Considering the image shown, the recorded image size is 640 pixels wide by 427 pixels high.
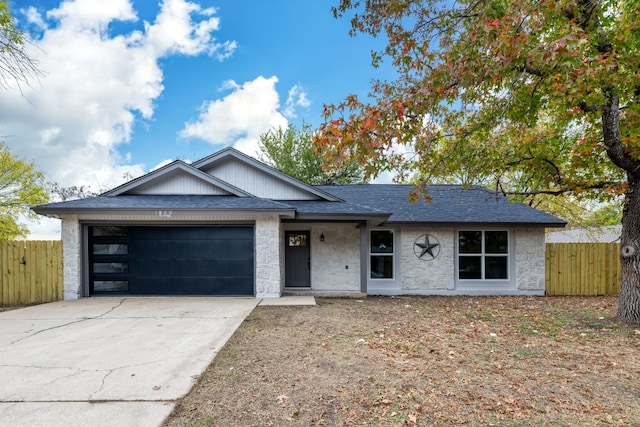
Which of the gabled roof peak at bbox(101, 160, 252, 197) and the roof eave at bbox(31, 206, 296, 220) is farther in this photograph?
the gabled roof peak at bbox(101, 160, 252, 197)

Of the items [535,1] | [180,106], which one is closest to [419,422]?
[535,1]

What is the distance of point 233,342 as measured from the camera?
18.4 feet

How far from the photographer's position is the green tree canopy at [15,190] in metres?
13.9

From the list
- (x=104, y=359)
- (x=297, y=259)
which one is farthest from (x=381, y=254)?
(x=104, y=359)

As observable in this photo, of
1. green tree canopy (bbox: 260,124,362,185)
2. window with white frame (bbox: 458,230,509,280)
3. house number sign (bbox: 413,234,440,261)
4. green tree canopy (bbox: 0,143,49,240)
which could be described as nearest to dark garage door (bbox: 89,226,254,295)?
house number sign (bbox: 413,234,440,261)

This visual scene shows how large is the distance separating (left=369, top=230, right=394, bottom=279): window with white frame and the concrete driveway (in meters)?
5.08

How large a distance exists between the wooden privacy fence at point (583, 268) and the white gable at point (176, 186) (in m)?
11.6

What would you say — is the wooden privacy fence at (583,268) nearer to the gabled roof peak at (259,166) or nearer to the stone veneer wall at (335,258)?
the stone veneer wall at (335,258)

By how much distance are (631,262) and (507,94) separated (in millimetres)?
4510

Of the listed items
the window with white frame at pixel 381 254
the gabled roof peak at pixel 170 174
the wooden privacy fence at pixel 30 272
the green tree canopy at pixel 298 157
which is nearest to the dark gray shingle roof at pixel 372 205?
the gabled roof peak at pixel 170 174

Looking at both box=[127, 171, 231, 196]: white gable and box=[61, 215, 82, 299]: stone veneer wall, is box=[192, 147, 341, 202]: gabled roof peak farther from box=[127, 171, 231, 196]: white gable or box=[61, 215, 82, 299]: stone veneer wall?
box=[61, 215, 82, 299]: stone veneer wall

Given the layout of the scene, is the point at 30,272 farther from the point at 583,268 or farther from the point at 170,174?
the point at 583,268

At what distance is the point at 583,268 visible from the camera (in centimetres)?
1211

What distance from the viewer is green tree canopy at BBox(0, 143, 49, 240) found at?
13.9 metres
